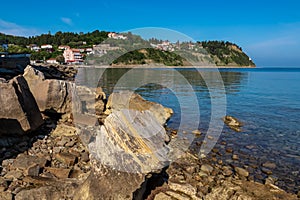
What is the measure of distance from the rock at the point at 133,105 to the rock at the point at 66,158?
22.5ft

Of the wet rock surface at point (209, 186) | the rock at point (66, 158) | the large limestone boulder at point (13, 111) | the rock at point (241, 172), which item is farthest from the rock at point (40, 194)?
the rock at point (241, 172)

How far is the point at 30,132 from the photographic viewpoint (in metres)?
7.89

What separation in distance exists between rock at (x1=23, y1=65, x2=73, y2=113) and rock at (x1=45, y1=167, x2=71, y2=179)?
421 centimetres

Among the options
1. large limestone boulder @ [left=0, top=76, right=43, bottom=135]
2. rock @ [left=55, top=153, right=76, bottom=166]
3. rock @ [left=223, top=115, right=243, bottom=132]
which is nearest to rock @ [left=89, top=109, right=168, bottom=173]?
rock @ [left=55, top=153, right=76, bottom=166]

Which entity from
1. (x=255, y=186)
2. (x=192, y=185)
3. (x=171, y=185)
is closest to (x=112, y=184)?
(x=171, y=185)

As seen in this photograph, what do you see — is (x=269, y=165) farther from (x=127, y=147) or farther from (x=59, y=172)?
(x=59, y=172)

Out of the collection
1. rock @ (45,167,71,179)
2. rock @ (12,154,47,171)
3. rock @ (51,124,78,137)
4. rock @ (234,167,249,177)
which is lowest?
rock @ (234,167,249,177)

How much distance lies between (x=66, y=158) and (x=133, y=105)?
7593 millimetres

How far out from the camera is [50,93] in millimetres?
9742

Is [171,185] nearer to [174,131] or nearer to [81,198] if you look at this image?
[81,198]

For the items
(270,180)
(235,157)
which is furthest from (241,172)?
(235,157)

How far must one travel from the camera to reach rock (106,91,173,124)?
1377 centimetres

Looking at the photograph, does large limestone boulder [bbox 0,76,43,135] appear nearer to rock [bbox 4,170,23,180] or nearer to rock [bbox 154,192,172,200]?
rock [bbox 4,170,23,180]

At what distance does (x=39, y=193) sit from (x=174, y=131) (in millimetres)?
8304
